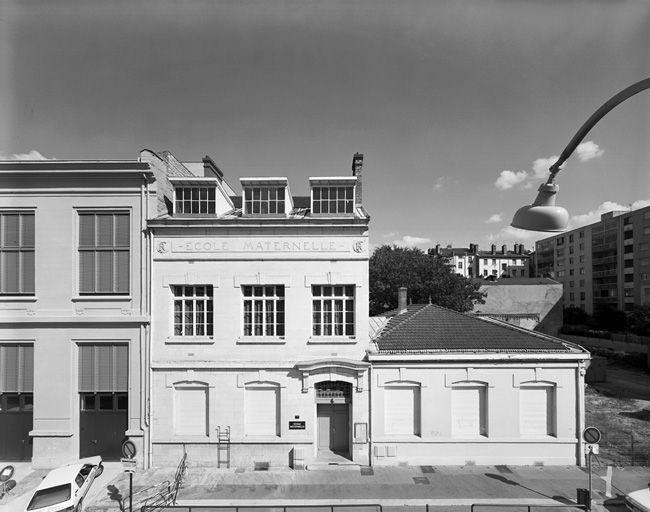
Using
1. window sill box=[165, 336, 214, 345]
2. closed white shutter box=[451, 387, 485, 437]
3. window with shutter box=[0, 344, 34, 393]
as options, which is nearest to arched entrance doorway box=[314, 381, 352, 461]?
closed white shutter box=[451, 387, 485, 437]

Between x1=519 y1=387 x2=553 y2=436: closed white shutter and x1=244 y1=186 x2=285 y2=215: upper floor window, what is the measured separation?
13.2 m

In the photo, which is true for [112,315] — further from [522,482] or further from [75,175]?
[522,482]

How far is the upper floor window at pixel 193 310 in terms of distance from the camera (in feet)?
46.1

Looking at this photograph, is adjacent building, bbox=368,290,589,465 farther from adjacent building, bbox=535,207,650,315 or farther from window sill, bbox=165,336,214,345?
adjacent building, bbox=535,207,650,315

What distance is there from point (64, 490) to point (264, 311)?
8.55 metres

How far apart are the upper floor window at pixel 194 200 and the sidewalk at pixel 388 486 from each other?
11.0 m

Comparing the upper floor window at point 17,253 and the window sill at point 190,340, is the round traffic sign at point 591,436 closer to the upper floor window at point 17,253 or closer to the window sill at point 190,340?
the window sill at point 190,340

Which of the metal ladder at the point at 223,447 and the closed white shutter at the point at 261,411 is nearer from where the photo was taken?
the metal ladder at the point at 223,447

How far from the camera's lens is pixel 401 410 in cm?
1380

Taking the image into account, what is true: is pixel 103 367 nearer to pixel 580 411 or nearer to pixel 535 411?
pixel 535 411

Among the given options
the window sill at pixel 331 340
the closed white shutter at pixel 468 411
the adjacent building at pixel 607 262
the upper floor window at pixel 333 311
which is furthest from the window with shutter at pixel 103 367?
the adjacent building at pixel 607 262

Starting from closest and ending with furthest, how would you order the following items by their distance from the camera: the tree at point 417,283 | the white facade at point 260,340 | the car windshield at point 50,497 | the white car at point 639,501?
1. the white car at point 639,501
2. the car windshield at point 50,497
3. the white facade at point 260,340
4. the tree at point 417,283

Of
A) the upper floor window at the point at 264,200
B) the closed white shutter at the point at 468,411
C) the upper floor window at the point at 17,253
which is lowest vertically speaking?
the closed white shutter at the point at 468,411

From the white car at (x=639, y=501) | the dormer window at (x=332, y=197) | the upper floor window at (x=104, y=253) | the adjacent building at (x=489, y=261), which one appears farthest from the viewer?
the adjacent building at (x=489, y=261)
